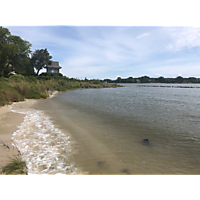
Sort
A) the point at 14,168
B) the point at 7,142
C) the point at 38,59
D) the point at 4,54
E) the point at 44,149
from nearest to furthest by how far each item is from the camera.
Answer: the point at 14,168, the point at 44,149, the point at 7,142, the point at 4,54, the point at 38,59

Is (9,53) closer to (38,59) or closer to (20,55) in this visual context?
(20,55)

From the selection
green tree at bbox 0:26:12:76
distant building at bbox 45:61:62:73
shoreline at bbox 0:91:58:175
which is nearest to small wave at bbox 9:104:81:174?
shoreline at bbox 0:91:58:175

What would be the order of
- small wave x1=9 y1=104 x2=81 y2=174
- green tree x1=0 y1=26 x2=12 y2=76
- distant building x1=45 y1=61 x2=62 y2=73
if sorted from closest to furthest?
small wave x1=9 y1=104 x2=81 y2=174 < green tree x1=0 y1=26 x2=12 y2=76 < distant building x1=45 y1=61 x2=62 y2=73

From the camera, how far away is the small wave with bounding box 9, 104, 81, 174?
10.4 feet

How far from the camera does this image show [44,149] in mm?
4082

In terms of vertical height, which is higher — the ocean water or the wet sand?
the wet sand

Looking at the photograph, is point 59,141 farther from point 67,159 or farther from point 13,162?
point 13,162

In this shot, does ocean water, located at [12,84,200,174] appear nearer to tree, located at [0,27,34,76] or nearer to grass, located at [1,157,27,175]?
grass, located at [1,157,27,175]

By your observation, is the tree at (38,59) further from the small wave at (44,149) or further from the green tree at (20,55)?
the small wave at (44,149)

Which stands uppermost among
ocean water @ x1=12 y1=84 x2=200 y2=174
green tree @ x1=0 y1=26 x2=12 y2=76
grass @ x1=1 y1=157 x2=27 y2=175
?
green tree @ x1=0 y1=26 x2=12 y2=76

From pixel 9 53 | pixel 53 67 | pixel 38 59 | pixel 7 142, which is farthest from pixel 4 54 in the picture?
pixel 7 142
